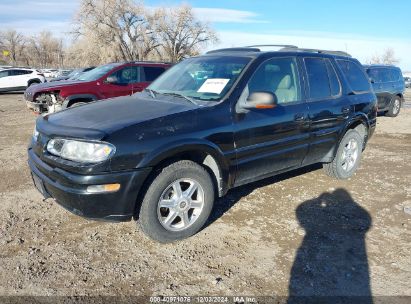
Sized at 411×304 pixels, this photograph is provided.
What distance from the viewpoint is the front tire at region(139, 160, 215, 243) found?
3201mm

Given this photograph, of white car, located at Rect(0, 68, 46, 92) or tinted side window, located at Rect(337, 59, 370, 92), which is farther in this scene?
white car, located at Rect(0, 68, 46, 92)

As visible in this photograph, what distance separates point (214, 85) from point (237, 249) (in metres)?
1.74

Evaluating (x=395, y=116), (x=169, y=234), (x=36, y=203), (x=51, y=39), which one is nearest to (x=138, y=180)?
(x=169, y=234)

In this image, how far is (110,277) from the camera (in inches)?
116

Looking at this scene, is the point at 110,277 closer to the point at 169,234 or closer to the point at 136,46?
the point at 169,234

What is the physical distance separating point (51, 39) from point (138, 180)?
267 ft

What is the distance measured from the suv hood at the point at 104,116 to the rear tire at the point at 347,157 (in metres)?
2.78

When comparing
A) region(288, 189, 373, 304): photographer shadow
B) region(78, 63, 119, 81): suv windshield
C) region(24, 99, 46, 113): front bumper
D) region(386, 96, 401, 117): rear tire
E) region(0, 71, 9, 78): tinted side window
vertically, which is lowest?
region(288, 189, 373, 304): photographer shadow

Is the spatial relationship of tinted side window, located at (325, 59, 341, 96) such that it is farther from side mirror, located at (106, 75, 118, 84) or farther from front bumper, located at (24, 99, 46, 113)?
front bumper, located at (24, 99, 46, 113)

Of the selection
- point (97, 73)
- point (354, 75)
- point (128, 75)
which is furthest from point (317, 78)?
point (97, 73)

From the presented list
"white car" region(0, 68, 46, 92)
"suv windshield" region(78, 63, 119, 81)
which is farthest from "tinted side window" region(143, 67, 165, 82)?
"white car" region(0, 68, 46, 92)

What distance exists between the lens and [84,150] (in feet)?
9.74

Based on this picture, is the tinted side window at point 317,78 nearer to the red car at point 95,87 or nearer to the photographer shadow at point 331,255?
the photographer shadow at point 331,255

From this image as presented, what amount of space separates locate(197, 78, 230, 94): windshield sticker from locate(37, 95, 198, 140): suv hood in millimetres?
341
